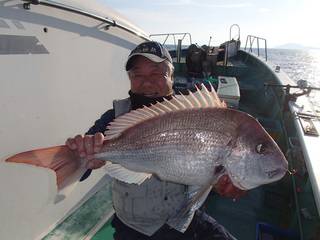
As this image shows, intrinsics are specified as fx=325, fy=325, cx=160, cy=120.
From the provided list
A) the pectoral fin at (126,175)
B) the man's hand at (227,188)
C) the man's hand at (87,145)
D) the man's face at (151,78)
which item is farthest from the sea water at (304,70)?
the man's hand at (87,145)

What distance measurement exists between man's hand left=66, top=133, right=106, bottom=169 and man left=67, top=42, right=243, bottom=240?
62cm

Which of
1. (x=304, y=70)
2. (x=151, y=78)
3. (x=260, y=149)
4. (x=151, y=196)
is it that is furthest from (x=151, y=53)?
(x=304, y=70)

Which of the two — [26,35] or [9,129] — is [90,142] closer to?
[9,129]

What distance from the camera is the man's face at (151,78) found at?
2938 mm

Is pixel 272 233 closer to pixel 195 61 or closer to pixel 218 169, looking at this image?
pixel 218 169

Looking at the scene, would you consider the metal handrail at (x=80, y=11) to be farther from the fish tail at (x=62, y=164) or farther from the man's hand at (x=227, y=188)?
the man's hand at (x=227, y=188)

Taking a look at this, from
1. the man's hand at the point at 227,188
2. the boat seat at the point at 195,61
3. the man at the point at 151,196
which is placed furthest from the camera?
the boat seat at the point at 195,61

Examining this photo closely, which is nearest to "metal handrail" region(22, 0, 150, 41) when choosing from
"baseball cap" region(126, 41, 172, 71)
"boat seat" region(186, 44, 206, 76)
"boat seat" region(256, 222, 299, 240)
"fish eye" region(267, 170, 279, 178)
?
"baseball cap" region(126, 41, 172, 71)

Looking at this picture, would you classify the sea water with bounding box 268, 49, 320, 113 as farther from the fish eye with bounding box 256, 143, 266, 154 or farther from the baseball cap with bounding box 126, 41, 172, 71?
the fish eye with bounding box 256, 143, 266, 154

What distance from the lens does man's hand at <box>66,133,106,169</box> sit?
2.20 m

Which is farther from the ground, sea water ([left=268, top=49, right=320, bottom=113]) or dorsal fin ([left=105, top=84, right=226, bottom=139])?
dorsal fin ([left=105, top=84, right=226, bottom=139])

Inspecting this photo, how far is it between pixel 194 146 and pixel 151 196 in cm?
90

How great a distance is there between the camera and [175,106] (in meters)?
2.22

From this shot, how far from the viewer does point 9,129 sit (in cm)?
262
